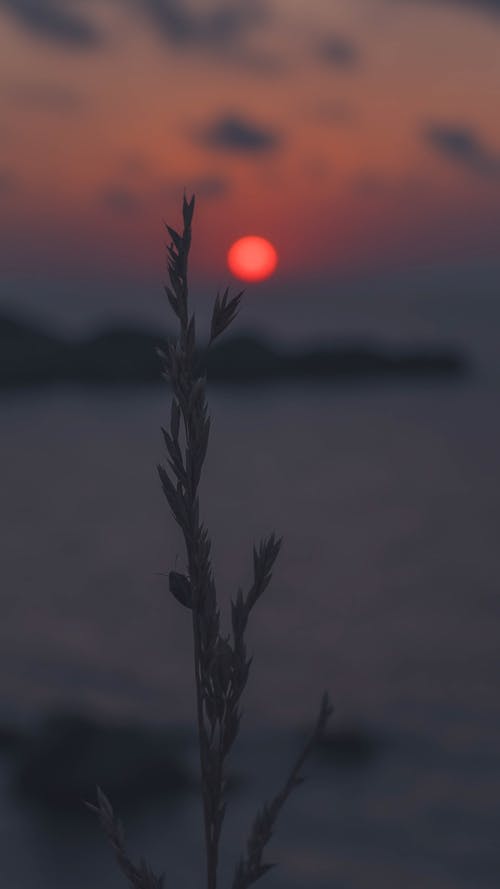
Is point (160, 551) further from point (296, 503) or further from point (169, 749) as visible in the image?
point (169, 749)

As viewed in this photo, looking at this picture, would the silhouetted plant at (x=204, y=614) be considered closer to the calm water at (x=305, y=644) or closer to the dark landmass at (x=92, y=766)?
the calm water at (x=305, y=644)

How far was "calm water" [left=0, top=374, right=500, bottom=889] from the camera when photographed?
342 inches

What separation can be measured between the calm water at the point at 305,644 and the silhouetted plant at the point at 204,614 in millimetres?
140

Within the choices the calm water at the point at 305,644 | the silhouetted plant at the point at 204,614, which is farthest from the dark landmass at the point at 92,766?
the silhouetted plant at the point at 204,614

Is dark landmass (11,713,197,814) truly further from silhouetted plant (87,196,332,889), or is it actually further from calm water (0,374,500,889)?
silhouetted plant (87,196,332,889)

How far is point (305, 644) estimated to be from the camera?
50.1 ft

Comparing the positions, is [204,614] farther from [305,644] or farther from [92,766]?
[305,644]

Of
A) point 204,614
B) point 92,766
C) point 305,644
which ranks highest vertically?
point 204,614

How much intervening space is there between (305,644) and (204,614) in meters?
14.3

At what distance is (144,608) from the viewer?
17.9m

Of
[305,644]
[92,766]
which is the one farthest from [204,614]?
[305,644]

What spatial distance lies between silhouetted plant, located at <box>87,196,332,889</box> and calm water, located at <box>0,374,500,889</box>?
0.46 ft

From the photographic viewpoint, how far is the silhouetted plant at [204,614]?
4.06 feet

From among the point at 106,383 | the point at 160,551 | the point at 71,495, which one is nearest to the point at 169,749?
the point at 160,551
